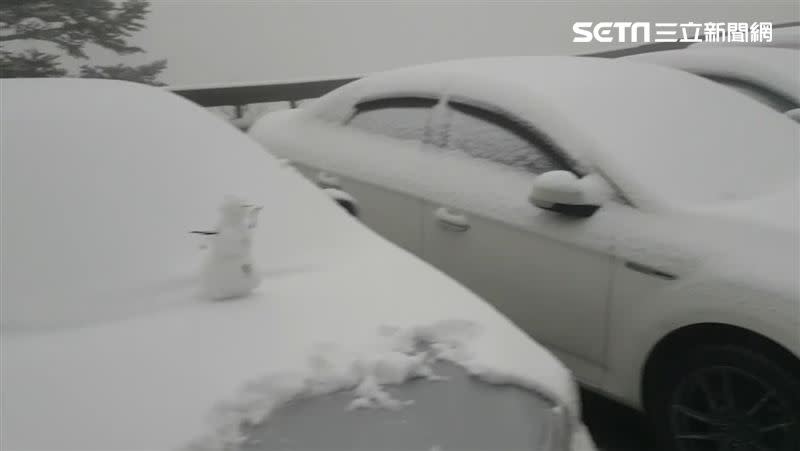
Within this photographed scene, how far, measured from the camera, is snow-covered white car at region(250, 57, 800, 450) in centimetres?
251

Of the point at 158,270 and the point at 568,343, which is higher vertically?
the point at 158,270

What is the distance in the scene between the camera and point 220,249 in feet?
6.48

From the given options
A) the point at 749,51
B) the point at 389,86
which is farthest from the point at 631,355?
the point at 749,51

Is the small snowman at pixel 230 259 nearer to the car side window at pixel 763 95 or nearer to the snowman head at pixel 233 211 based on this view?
the snowman head at pixel 233 211

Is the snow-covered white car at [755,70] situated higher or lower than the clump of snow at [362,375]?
higher

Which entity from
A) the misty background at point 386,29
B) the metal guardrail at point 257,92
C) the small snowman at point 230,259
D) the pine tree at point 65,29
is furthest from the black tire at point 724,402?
the misty background at point 386,29

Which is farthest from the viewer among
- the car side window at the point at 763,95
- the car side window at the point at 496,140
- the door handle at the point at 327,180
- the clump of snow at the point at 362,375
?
the car side window at the point at 763,95

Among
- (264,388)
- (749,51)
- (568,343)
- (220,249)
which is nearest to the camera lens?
(264,388)

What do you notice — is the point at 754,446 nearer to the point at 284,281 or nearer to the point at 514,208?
the point at 514,208

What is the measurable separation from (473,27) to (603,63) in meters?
7.46

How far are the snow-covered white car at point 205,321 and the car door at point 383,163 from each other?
0.94m

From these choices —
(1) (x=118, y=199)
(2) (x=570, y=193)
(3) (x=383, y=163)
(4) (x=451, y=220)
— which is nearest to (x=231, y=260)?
(1) (x=118, y=199)

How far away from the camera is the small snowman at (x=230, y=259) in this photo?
1950mm

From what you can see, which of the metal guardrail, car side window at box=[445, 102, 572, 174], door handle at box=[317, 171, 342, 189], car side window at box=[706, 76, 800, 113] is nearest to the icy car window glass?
car side window at box=[445, 102, 572, 174]
